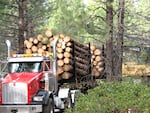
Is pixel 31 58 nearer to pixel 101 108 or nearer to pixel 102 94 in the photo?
pixel 102 94

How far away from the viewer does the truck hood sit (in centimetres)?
1365

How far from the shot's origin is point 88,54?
63.3 feet

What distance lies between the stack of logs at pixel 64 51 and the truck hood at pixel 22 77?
101 inches

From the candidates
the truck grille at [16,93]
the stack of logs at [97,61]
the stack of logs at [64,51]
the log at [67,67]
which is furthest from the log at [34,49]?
the stack of logs at [97,61]

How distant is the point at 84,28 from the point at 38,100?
196 inches

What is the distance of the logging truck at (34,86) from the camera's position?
13.4 m

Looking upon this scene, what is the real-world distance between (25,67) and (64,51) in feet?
8.45

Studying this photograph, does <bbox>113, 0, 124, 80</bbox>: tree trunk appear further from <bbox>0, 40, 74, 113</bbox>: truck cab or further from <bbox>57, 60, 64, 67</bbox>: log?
<bbox>0, 40, 74, 113</bbox>: truck cab

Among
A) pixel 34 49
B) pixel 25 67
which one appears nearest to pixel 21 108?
pixel 25 67

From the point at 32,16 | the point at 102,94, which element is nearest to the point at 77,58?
the point at 102,94

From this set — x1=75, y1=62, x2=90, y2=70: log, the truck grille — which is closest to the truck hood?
the truck grille

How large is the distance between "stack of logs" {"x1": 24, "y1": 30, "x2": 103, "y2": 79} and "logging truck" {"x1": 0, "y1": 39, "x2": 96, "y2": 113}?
237 mm

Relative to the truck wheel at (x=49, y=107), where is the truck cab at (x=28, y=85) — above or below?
above

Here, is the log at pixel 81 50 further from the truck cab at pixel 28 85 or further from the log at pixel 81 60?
the truck cab at pixel 28 85
